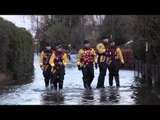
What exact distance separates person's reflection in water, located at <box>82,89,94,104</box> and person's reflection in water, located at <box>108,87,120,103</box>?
64cm

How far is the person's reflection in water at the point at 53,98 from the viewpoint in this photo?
16.4m

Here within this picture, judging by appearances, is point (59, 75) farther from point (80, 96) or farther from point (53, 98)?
point (53, 98)

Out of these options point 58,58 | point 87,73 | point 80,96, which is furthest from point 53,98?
point 87,73

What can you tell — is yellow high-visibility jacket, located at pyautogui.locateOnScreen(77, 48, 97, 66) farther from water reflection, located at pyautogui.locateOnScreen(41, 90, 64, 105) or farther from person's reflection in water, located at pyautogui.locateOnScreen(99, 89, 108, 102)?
water reflection, located at pyautogui.locateOnScreen(41, 90, 64, 105)

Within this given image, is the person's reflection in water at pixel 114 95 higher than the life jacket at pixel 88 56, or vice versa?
the life jacket at pixel 88 56

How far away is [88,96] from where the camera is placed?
59.4 ft

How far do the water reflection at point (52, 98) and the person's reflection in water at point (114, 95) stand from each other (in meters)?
1.60

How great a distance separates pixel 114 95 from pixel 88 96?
2.98 ft

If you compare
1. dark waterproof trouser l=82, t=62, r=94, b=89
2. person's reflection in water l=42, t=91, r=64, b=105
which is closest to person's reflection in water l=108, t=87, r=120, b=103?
dark waterproof trouser l=82, t=62, r=94, b=89

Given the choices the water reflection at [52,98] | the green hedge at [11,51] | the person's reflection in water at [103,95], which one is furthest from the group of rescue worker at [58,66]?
the green hedge at [11,51]

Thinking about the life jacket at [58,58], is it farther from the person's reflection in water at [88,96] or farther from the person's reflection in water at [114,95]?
the person's reflection in water at [114,95]
